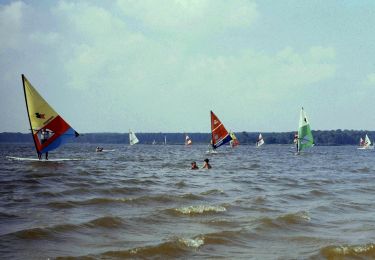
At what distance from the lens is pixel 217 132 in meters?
56.4

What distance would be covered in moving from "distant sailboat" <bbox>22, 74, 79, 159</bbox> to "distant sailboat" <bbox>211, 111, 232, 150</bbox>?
22.6 metres

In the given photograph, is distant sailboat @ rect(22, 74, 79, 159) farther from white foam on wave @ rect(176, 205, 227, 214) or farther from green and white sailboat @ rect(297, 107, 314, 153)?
green and white sailboat @ rect(297, 107, 314, 153)

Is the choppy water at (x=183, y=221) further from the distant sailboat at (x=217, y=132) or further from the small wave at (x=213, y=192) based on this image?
the distant sailboat at (x=217, y=132)

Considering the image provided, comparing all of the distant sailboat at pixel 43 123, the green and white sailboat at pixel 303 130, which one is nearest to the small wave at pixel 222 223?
the distant sailboat at pixel 43 123

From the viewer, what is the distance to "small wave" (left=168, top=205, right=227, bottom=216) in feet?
49.8

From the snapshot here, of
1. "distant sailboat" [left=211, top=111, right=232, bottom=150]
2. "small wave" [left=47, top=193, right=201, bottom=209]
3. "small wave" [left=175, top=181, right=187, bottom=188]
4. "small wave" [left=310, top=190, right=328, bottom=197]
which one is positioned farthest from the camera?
"distant sailboat" [left=211, top=111, right=232, bottom=150]

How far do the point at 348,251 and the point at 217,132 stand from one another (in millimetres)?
45964

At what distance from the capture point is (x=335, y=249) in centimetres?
1062

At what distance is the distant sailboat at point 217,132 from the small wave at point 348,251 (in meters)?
44.9

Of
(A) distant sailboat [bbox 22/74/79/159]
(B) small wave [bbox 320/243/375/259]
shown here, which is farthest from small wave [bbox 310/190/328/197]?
(A) distant sailboat [bbox 22/74/79/159]

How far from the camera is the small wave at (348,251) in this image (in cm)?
1030

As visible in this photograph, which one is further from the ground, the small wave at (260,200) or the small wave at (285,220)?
the small wave at (260,200)

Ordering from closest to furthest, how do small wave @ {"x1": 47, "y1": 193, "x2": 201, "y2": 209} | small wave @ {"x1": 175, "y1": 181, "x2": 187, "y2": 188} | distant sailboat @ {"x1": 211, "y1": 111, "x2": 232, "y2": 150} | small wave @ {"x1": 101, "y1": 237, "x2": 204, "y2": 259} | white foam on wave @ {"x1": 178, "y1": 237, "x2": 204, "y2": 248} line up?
small wave @ {"x1": 101, "y1": 237, "x2": 204, "y2": 259}, white foam on wave @ {"x1": 178, "y1": 237, "x2": 204, "y2": 248}, small wave @ {"x1": 47, "y1": 193, "x2": 201, "y2": 209}, small wave @ {"x1": 175, "y1": 181, "x2": 187, "y2": 188}, distant sailboat @ {"x1": 211, "y1": 111, "x2": 232, "y2": 150}

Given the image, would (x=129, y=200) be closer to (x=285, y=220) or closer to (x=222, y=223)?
(x=222, y=223)
